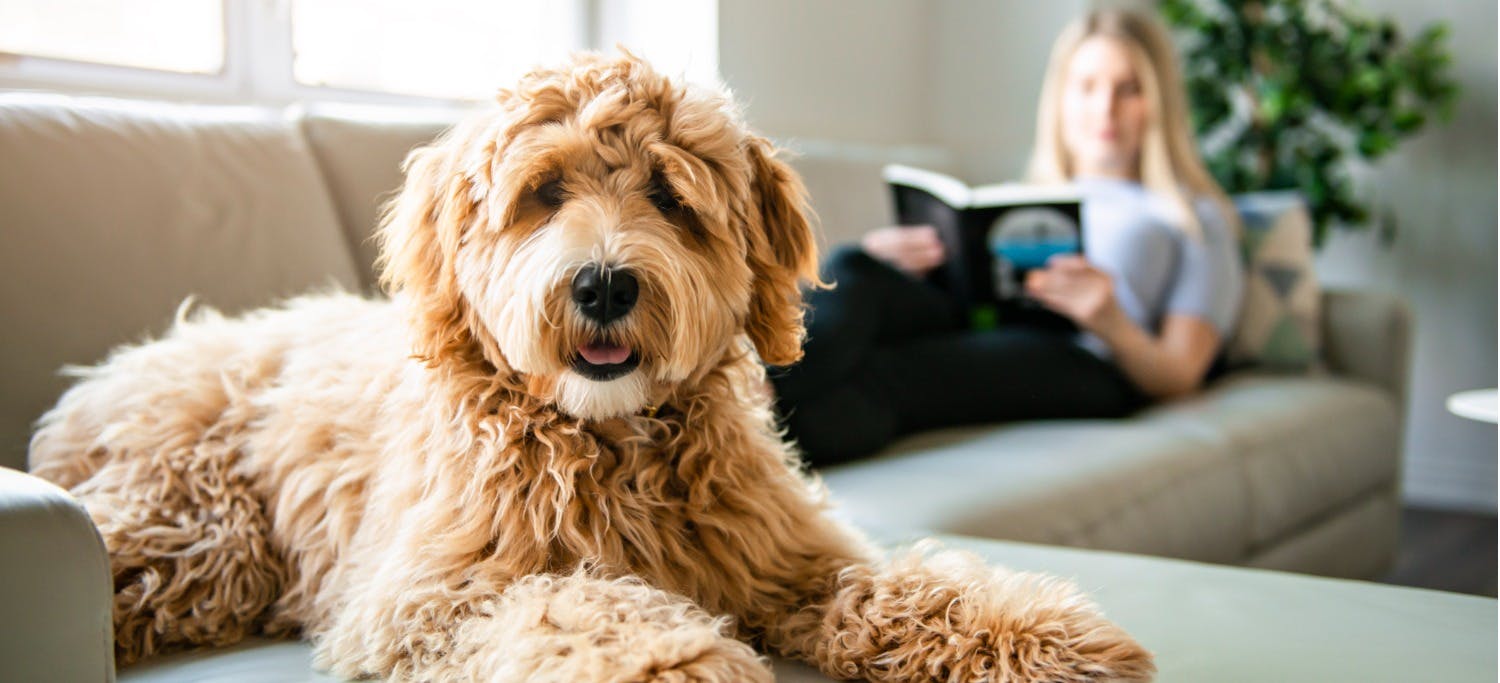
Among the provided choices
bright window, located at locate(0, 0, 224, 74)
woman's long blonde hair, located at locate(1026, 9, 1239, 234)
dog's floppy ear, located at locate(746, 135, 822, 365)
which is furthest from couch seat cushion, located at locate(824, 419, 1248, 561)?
bright window, located at locate(0, 0, 224, 74)

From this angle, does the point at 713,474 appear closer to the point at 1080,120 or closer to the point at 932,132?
the point at 1080,120

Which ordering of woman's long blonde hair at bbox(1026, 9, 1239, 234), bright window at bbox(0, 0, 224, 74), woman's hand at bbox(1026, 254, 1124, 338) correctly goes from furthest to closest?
woman's long blonde hair at bbox(1026, 9, 1239, 234) < woman's hand at bbox(1026, 254, 1124, 338) < bright window at bbox(0, 0, 224, 74)

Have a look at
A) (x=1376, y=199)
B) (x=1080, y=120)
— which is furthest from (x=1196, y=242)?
(x=1376, y=199)

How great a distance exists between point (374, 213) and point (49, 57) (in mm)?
802

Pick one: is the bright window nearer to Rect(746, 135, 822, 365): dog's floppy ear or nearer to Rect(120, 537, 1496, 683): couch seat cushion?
Rect(120, 537, 1496, 683): couch seat cushion

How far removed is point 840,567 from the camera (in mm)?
1468

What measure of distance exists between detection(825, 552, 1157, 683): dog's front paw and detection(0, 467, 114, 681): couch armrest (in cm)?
72

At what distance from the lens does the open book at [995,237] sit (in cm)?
324

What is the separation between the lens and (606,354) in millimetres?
1319

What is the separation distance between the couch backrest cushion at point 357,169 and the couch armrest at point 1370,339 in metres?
3.01

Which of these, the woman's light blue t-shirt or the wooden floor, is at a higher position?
the woman's light blue t-shirt

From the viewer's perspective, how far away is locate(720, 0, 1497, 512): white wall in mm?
4688

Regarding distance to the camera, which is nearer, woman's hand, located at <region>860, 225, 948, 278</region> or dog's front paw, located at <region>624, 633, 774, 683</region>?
dog's front paw, located at <region>624, 633, 774, 683</region>

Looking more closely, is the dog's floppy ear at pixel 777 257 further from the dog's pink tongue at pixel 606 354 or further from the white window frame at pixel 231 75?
the white window frame at pixel 231 75
